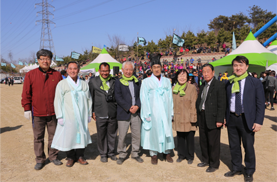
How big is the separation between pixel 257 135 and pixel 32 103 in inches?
235

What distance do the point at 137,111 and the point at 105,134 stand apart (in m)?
0.86

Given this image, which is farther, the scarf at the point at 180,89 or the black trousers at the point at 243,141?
the scarf at the point at 180,89

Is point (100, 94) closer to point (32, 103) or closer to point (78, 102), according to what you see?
point (78, 102)

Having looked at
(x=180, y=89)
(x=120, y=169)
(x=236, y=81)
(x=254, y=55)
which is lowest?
(x=120, y=169)

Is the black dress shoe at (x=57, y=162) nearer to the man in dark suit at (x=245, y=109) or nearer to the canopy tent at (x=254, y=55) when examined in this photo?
the man in dark suit at (x=245, y=109)

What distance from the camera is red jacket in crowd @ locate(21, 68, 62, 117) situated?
3.55m

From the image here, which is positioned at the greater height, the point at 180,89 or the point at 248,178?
the point at 180,89

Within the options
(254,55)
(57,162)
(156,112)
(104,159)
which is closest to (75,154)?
(57,162)

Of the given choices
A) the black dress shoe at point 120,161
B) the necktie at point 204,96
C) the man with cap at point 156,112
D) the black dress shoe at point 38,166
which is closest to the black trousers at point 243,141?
the necktie at point 204,96

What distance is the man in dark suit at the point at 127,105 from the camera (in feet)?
12.5

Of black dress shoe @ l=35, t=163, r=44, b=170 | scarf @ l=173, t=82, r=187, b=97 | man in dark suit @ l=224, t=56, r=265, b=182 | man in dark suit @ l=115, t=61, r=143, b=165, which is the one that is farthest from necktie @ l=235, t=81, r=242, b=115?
black dress shoe @ l=35, t=163, r=44, b=170

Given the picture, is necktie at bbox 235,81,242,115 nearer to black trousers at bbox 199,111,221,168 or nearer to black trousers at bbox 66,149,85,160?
black trousers at bbox 199,111,221,168

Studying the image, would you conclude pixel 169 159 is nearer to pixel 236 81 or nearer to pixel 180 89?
pixel 180 89

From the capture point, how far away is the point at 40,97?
359 centimetres
